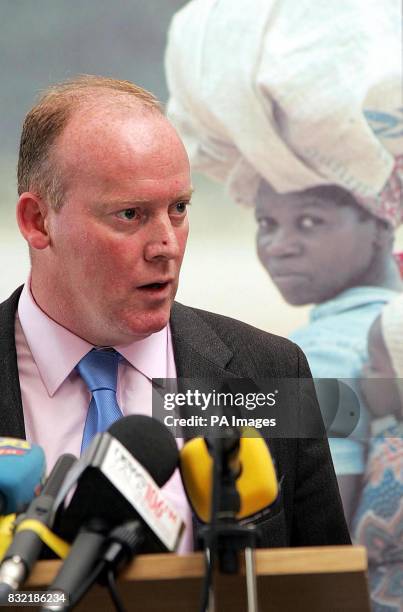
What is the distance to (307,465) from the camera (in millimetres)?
2117

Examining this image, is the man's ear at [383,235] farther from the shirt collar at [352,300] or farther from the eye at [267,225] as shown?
the eye at [267,225]

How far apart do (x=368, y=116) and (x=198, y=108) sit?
609 millimetres

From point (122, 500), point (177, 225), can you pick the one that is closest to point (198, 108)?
point (177, 225)

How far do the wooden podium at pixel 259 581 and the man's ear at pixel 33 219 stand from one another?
110 cm

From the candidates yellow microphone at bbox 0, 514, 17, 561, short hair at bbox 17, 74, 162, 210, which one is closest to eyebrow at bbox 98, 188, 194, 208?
short hair at bbox 17, 74, 162, 210

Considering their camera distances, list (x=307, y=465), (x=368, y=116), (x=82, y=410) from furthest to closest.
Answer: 1. (x=368, y=116)
2. (x=307, y=465)
3. (x=82, y=410)

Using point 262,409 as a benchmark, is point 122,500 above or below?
below

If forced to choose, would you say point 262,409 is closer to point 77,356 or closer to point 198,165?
point 77,356

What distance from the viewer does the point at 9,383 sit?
1.99m

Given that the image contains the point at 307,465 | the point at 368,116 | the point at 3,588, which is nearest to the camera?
the point at 3,588

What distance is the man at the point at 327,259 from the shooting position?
11.3 feet

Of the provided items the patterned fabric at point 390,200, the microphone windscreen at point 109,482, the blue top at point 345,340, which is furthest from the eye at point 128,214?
the patterned fabric at point 390,200

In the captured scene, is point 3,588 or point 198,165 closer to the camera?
point 3,588

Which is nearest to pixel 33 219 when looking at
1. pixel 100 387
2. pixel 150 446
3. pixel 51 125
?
pixel 51 125
